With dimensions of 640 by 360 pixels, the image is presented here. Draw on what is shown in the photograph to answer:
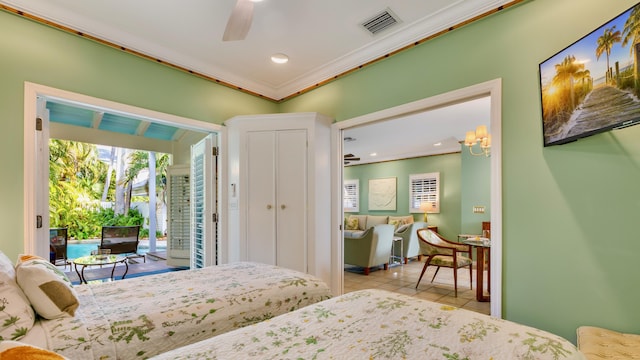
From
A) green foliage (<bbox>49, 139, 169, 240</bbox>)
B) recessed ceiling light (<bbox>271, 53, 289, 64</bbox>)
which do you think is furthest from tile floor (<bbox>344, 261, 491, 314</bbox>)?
green foliage (<bbox>49, 139, 169, 240</bbox>)

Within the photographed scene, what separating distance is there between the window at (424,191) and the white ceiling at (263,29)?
16.3ft

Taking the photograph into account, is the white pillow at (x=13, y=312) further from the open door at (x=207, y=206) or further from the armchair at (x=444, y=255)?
the armchair at (x=444, y=255)

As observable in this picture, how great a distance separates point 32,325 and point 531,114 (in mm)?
2808

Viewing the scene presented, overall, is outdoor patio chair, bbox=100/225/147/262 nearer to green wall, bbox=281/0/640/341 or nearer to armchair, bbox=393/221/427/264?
armchair, bbox=393/221/427/264

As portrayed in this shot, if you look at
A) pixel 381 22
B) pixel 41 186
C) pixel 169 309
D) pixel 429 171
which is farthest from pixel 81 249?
pixel 429 171

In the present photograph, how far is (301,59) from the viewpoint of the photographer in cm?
311

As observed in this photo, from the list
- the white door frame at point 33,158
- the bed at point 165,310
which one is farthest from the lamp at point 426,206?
the white door frame at point 33,158

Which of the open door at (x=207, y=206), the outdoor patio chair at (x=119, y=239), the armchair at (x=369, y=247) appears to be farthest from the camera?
the armchair at (x=369, y=247)

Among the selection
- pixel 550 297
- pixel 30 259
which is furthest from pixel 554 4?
pixel 30 259

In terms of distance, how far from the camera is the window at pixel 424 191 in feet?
23.9

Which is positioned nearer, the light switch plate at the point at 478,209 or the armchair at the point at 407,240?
the light switch plate at the point at 478,209

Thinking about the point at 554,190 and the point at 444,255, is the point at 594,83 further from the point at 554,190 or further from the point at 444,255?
the point at 444,255

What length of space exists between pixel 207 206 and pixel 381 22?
2581 millimetres

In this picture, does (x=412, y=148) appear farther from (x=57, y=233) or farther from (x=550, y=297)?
(x=57, y=233)
